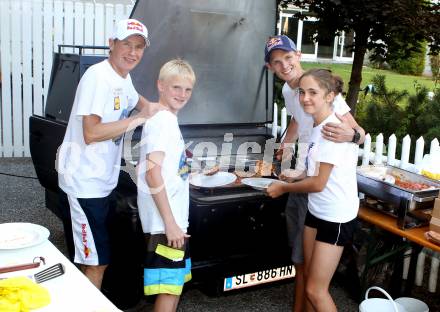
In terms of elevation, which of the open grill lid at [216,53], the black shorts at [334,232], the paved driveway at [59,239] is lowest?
the paved driveway at [59,239]

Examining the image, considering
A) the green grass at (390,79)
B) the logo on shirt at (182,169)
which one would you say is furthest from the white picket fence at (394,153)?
the green grass at (390,79)

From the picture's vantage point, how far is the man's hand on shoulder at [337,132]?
8.54 ft

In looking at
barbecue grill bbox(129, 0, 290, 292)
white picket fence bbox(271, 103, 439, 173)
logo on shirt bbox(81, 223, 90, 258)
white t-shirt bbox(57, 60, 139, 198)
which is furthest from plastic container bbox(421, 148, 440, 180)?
logo on shirt bbox(81, 223, 90, 258)

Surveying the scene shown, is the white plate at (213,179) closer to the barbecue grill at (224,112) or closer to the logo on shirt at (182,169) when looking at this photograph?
the barbecue grill at (224,112)

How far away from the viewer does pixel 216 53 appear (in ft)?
12.8

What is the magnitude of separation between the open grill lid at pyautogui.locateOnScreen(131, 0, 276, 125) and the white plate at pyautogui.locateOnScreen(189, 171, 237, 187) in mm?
729

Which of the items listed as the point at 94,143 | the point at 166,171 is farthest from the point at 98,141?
the point at 166,171

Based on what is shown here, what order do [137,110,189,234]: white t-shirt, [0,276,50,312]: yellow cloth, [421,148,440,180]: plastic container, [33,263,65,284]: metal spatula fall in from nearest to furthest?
[0,276,50,312]: yellow cloth, [33,263,65,284]: metal spatula, [137,110,189,234]: white t-shirt, [421,148,440,180]: plastic container

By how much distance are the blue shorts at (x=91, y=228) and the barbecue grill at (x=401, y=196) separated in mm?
1707

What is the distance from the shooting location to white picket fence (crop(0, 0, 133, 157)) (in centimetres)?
753

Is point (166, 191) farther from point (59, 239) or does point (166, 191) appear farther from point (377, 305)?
point (59, 239)

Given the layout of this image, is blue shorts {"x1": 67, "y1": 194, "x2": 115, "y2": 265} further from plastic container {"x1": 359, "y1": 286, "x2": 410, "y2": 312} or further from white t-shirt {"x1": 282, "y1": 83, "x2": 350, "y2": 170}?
plastic container {"x1": 359, "y1": 286, "x2": 410, "y2": 312}

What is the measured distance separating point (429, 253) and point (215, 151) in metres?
2.02

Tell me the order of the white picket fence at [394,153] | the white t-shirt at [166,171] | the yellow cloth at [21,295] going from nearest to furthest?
the yellow cloth at [21,295], the white t-shirt at [166,171], the white picket fence at [394,153]
